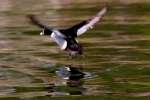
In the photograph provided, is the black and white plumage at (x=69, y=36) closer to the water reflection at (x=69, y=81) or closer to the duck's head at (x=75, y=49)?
the duck's head at (x=75, y=49)

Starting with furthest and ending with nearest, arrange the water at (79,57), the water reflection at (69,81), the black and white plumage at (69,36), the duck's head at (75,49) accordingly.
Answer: the black and white plumage at (69,36), the duck's head at (75,49), the water at (79,57), the water reflection at (69,81)

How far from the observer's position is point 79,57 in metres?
19.4

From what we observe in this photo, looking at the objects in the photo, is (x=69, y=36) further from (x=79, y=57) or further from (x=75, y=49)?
(x=79, y=57)

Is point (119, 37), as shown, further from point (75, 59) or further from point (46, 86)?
point (46, 86)

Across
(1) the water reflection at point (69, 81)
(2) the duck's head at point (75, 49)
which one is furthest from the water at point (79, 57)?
(2) the duck's head at point (75, 49)

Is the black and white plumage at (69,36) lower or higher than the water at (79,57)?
higher

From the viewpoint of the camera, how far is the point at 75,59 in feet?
62.0

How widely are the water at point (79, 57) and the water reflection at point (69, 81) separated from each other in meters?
0.02

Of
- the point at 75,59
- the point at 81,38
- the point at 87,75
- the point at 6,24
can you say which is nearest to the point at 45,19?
the point at 6,24

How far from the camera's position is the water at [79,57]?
1471cm

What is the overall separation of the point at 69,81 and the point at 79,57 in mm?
3829

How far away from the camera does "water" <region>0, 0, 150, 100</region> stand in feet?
48.3

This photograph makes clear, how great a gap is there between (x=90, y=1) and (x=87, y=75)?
17.7 meters

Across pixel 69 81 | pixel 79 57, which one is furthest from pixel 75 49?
pixel 79 57
